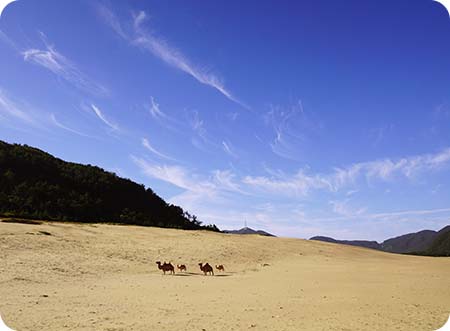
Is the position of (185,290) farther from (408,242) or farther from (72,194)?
(408,242)

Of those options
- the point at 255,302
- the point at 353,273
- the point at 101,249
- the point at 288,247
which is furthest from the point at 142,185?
the point at 255,302

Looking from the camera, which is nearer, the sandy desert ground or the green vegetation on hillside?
the sandy desert ground

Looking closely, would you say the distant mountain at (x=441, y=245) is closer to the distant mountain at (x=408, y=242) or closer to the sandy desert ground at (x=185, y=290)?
the distant mountain at (x=408, y=242)

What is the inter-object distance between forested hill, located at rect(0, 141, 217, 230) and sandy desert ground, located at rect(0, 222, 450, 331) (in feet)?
48.8

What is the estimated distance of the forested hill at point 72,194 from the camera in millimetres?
38500

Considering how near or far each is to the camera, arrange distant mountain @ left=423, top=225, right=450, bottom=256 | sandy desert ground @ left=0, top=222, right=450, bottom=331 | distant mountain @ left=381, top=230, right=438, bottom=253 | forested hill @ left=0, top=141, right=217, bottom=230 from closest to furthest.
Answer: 1. sandy desert ground @ left=0, top=222, right=450, bottom=331
2. forested hill @ left=0, top=141, right=217, bottom=230
3. distant mountain @ left=423, top=225, right=450, bottom=256
4. distant mountain @ left=381, top=230, right=438, bottom=253

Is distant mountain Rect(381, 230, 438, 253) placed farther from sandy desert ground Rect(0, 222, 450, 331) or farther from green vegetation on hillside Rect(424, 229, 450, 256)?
sandy desert ground Rect(0, 222, 450, 331)

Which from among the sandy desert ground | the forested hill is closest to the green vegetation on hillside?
the sandy desert ground

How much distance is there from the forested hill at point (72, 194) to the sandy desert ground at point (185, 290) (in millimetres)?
14888

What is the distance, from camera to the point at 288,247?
28.4 meters

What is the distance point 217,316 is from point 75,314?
2862mm

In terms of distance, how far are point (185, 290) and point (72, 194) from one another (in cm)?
3380

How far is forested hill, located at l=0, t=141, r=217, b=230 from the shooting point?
126 feet

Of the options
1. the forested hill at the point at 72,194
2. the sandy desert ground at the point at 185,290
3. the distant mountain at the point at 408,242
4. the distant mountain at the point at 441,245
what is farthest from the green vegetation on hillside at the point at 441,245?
the forested hill at the point at 72,194
